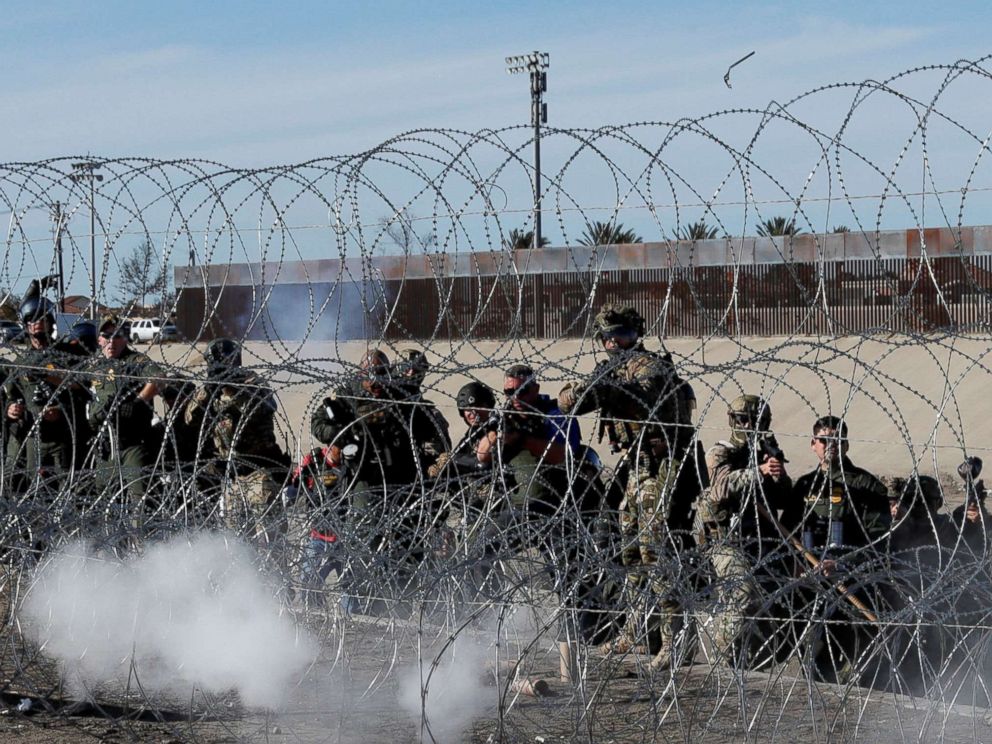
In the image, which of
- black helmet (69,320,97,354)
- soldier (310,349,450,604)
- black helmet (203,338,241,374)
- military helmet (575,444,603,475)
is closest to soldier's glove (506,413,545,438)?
military helmet (575,444,603,475)

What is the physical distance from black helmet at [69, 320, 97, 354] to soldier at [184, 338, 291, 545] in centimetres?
81

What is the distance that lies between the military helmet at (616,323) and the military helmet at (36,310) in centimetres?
316

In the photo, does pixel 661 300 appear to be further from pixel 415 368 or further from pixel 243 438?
pixel 415 368

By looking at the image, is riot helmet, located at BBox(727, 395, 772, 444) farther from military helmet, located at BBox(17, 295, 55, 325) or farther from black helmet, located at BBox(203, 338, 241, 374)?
military helmet, located at BBox(17, 295, 55, 325)

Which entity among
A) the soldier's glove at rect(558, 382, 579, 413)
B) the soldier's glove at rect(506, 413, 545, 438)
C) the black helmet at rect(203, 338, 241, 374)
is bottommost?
the soldier's glove at rect(506, 413, 545, 438)

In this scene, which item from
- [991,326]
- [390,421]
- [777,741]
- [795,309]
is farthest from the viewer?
[795,309]

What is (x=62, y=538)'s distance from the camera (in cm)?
615

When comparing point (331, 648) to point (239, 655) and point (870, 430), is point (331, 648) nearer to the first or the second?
point (239, 655)

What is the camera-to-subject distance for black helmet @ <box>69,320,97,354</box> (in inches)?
339

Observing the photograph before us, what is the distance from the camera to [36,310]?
348 inches

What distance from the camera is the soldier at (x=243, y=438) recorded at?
19.5 ft

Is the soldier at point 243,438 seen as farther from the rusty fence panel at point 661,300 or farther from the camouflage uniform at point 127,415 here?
the rusty fence panel at point 661,300

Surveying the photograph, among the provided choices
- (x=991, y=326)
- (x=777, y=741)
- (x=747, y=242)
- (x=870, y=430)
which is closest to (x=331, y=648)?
(x=777, y=741)

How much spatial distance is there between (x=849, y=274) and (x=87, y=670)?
19.5m
